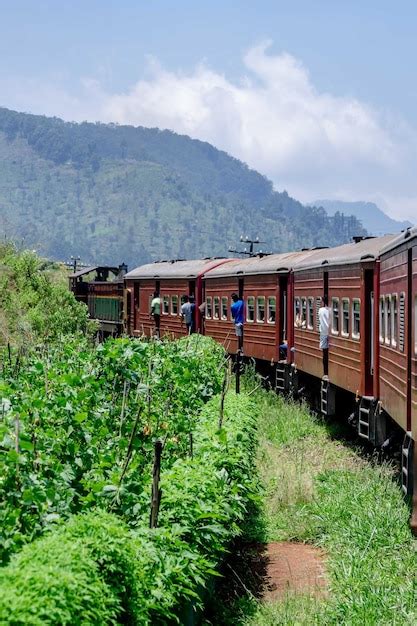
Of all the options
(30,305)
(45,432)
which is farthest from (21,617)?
(30,305)

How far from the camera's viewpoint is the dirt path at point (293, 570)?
34.8ft

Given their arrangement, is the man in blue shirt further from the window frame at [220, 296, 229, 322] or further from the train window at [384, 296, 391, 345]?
the train window at [384, 296, 391, 345]

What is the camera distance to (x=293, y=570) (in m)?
11.5

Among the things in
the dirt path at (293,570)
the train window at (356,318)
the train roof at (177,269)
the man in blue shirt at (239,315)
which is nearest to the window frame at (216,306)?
the train roof at (177,269)

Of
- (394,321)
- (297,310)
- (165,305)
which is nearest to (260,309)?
(297,310)

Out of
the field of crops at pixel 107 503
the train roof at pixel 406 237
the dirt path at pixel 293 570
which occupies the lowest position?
the dirt path at pixel 293 570

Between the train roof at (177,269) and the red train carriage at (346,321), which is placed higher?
the train roof at (177,269)

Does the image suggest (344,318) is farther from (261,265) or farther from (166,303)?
(166,303)

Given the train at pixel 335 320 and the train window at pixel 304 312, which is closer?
the train at pixel 335 320

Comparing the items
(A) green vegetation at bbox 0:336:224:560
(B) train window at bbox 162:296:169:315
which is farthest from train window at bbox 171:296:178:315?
(A) green vegetation at bbox 0:336:224:560

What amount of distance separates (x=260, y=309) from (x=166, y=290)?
946 cm

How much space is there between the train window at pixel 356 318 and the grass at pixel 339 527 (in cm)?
202

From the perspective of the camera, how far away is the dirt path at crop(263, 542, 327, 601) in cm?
1059

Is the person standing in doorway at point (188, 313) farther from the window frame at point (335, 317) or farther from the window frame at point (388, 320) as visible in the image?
the window frame at point (388, 320)
